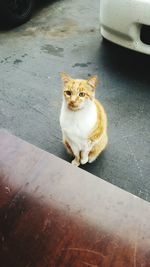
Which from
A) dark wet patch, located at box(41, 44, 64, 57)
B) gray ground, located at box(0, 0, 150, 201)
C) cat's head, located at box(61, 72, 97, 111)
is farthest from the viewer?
dark wet patch, located at box(41, 44, 64, 57)

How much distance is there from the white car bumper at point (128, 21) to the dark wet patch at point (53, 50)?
2.19 feet

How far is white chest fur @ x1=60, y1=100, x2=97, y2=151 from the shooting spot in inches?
66.3

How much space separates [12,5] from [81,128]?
2270 mm

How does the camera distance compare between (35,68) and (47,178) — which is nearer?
(47,178)

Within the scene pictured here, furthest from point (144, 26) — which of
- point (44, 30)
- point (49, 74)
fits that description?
point (44, 30)

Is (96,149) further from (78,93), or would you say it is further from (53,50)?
(53,50)

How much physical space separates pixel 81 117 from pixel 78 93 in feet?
0.47

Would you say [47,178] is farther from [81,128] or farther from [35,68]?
[35,68]

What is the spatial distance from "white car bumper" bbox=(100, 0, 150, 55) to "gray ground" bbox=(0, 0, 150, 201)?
357mm

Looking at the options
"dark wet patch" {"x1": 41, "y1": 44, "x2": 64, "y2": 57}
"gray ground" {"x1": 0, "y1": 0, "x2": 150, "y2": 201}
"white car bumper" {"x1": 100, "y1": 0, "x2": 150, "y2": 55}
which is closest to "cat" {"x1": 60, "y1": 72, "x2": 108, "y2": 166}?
"gray ground" {"x1": 0, "y1": 0, "x2": 150, "y2": 201}

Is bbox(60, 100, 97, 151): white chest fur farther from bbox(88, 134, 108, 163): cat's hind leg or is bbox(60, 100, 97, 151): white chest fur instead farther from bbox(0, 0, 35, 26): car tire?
bbox(0, 0, 35, 26): car tire

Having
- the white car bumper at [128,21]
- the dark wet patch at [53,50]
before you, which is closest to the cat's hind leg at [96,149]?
the white car bumper at [128,21]

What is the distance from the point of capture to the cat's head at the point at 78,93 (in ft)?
5.30

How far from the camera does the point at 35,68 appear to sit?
115 inches
